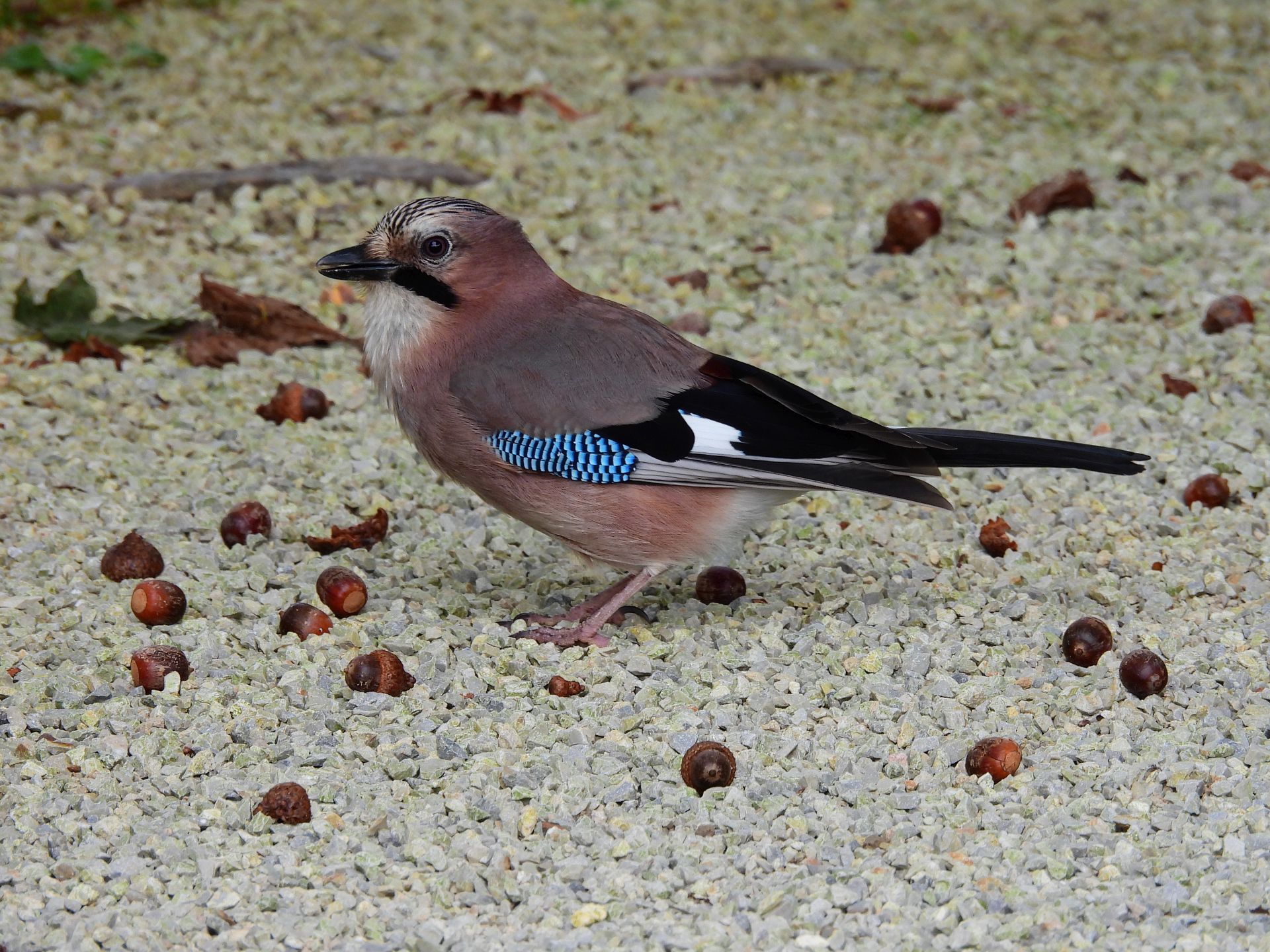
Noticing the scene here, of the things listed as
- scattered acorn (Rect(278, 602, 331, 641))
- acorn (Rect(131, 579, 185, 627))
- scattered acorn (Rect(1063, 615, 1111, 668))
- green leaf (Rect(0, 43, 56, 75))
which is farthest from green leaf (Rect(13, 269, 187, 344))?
scattered acorn (Rect(1063, 615, 1111, 668))

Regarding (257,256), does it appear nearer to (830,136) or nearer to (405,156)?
(405,156)

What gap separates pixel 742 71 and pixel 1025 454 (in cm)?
467

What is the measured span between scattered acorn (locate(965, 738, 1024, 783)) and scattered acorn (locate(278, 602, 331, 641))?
1806 millimetres

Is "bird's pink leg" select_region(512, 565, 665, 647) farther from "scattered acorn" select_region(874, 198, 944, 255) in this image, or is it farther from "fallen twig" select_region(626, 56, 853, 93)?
"fallen twig" select_region(626, 56, 853, 93)

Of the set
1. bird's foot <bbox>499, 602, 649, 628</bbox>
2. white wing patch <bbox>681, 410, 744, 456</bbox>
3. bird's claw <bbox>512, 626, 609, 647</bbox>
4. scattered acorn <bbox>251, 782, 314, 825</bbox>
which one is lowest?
bird's foot <bbox>499, 602, 649, 628</bbox>

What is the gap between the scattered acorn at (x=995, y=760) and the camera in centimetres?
394

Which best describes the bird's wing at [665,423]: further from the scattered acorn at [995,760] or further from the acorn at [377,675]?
the scattered acorn at [995,760]

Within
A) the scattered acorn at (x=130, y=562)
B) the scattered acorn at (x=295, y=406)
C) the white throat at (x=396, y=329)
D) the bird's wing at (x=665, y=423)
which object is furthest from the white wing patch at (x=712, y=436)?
the scattered acorn at (x=295, y=406)

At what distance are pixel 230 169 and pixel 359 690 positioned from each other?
379 centimetres

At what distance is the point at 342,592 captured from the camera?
4.66 meters

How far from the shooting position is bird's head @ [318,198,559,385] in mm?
4742

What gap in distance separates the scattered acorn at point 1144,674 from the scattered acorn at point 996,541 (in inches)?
32.6

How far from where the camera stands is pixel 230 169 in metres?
7.38

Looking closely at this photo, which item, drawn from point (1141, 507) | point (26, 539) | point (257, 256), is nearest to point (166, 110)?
point (257, 256)
